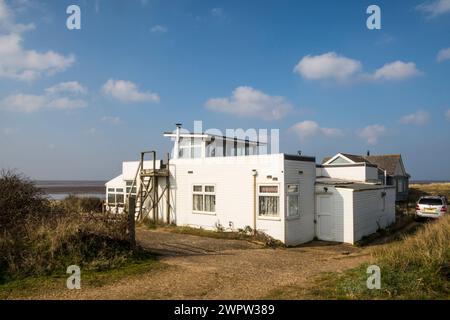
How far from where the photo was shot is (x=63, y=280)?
26.0ft

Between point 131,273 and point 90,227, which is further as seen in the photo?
point 90,227

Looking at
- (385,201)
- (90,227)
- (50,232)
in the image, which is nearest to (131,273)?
(90,227)

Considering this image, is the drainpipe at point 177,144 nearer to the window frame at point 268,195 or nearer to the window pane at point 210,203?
the window pane at point 210,203

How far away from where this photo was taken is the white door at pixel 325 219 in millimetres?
15352

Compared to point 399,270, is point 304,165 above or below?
above

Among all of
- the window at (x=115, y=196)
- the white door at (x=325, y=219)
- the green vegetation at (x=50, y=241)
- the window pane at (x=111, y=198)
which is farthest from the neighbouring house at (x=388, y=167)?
the green vegetation at (x=50, y=241)

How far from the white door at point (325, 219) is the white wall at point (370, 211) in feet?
3.16

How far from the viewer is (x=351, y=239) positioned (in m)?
14.8

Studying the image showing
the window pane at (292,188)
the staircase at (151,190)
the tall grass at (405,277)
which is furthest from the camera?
the staircase at (151,190)

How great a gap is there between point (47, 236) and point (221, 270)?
462 centimetres

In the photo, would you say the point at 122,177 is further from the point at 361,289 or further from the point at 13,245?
the point at 361,289

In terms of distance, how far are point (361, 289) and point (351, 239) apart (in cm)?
856

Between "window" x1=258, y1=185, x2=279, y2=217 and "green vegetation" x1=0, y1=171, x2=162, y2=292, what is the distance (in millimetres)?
5570

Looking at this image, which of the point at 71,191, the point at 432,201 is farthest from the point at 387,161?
the point at 71,191
